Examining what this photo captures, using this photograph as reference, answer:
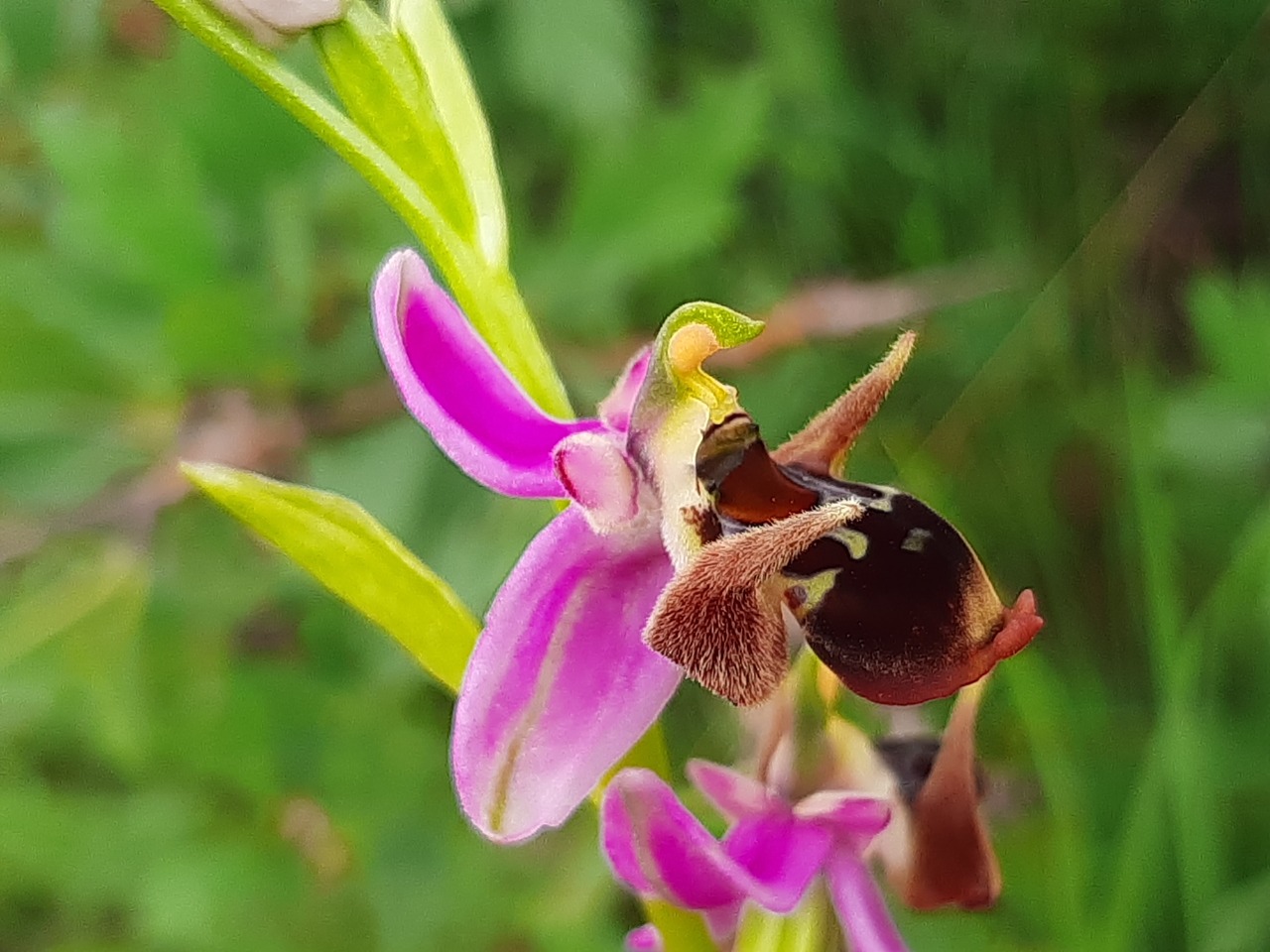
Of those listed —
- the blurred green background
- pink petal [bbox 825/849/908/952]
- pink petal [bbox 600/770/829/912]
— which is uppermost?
pink petal [bbox 600/770/829/912]

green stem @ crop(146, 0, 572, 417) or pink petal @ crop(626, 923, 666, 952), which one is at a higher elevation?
green stem @ crop(146, 0, 572, 417)

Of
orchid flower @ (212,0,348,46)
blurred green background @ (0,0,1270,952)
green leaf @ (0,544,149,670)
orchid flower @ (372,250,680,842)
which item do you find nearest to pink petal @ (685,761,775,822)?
orchid flower @ (372,250,680,842)

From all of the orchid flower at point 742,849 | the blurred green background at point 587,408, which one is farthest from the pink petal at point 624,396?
the blurred green background at point 587,408

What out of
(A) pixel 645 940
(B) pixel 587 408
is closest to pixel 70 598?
(B) pixel 587 408

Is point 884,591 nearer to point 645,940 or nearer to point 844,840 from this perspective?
point 844,840

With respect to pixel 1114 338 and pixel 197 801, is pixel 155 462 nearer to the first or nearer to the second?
pixel 197 801

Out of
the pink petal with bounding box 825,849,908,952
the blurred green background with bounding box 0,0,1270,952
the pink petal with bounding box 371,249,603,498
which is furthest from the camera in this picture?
the blurred green background with bounding box 0,0,1270,952

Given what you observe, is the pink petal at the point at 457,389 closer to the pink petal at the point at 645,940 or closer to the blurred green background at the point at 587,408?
the pink petal at the point at 645,940

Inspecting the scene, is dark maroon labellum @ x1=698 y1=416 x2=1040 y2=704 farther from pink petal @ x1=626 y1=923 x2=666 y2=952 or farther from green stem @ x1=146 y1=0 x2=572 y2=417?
pink petal @ x1=626 y1=923 x2=666 y2=952
